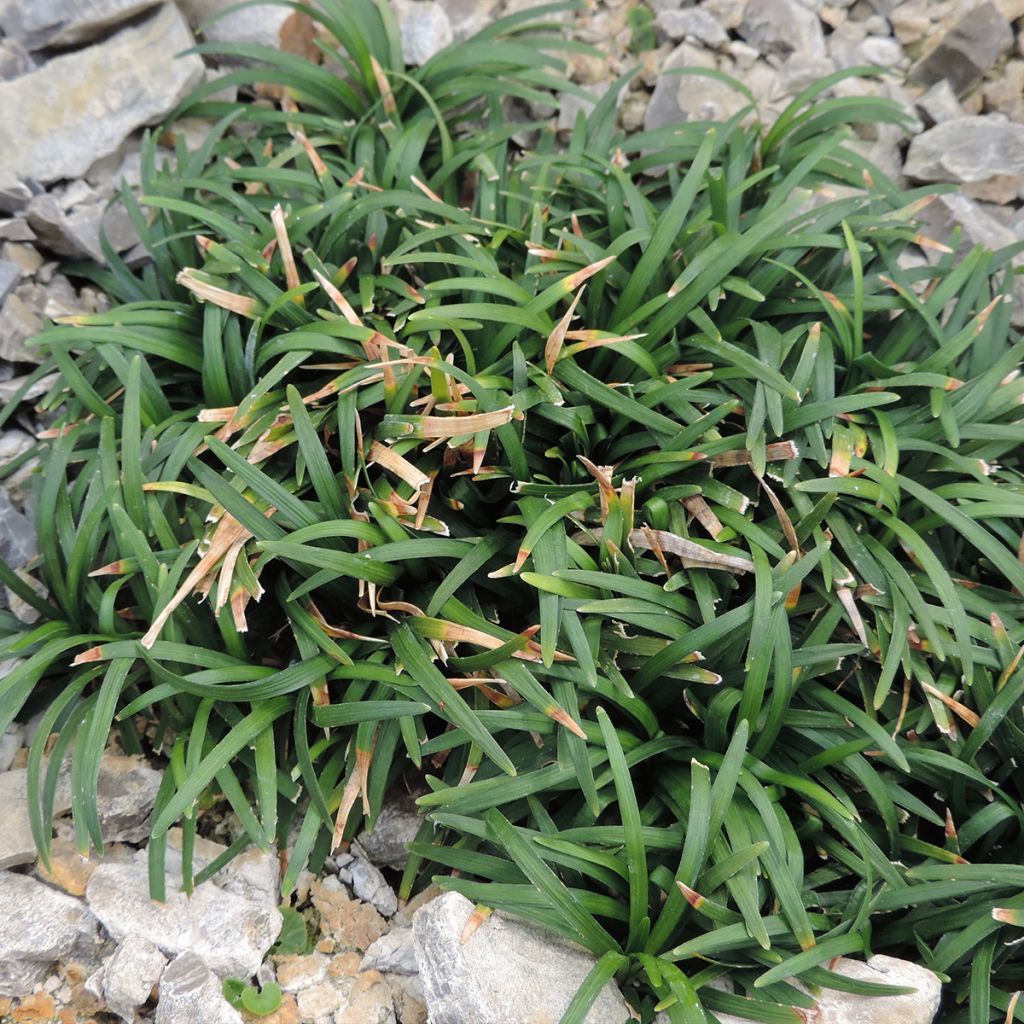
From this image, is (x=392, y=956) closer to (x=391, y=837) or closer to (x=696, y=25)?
(x=391, y=837)

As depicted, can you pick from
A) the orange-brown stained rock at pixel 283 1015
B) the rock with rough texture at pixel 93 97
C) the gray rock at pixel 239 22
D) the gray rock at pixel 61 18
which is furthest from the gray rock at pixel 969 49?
the orange-brown stained rock at pixel 283 1015

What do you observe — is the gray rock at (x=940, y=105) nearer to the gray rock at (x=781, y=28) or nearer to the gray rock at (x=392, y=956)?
the gray rock at (x=781, y=28)

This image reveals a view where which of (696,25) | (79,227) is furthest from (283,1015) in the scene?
(696,25)

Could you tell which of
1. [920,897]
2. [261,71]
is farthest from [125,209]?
[920,897]

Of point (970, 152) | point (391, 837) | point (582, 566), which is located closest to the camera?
point (582, 566)

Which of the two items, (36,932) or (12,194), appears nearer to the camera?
(36,932)

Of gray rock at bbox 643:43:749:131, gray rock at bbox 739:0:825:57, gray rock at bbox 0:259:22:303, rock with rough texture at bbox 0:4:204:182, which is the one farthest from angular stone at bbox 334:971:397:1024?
gray rock at bbox 739:0:825:57
